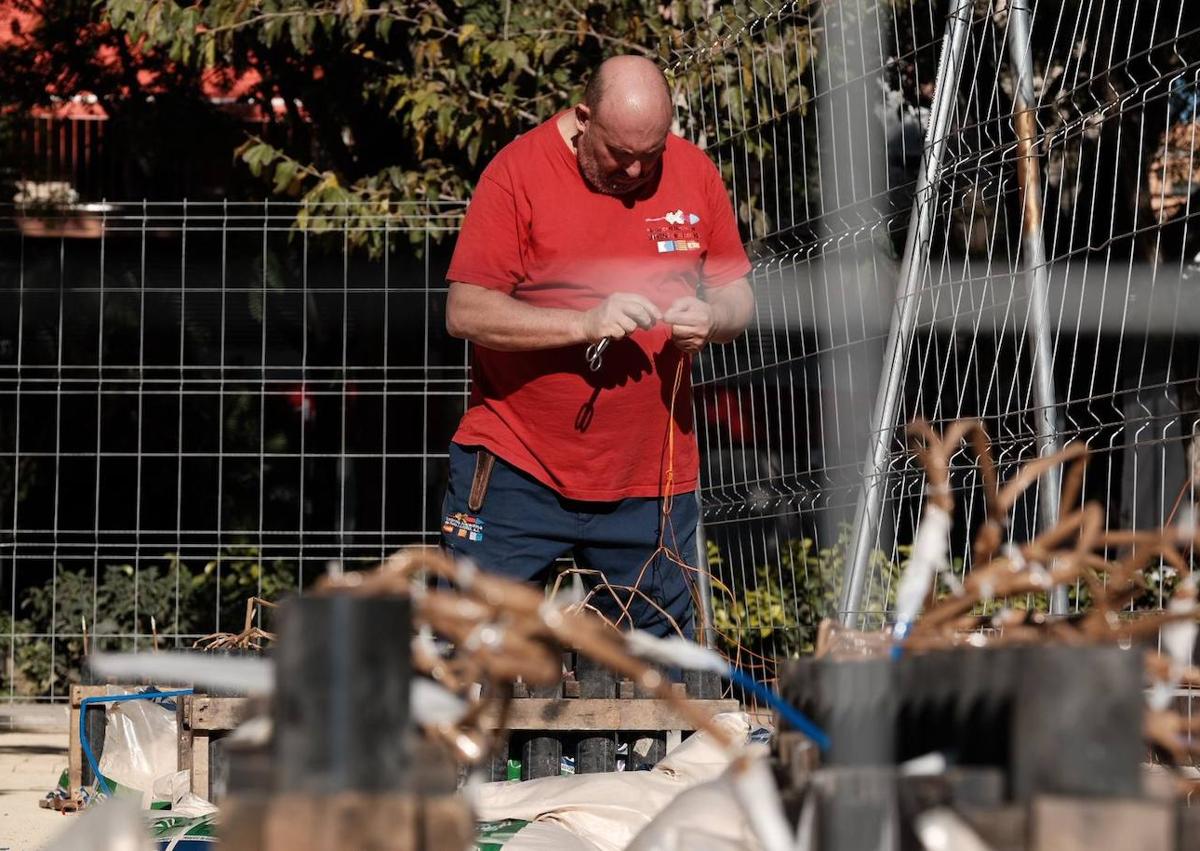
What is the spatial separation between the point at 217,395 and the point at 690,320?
3.90 meters

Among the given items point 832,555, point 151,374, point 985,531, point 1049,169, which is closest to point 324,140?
point 151,374

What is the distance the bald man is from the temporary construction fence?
51 cm

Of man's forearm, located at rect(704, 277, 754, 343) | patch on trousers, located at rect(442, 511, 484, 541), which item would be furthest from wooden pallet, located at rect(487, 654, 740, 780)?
man's forearm, located at rect(704, 277, 754, 343)

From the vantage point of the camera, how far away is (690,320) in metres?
3.58

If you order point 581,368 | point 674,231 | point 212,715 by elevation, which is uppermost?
point 674,231

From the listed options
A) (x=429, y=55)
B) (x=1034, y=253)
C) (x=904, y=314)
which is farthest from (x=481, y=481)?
(x=429, y=55)

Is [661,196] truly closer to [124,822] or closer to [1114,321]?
[1114,321]

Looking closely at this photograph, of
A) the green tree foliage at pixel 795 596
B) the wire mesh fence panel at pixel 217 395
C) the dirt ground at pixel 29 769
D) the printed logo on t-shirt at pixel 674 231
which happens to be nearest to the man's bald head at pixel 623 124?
the printed logo on t-shirt at pixel 674 231

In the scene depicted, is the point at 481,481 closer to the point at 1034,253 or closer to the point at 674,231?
the point at 674,231

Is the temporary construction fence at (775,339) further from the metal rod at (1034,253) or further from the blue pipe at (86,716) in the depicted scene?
the blue pipe at (86,716)

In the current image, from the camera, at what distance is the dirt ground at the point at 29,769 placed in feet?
12.9

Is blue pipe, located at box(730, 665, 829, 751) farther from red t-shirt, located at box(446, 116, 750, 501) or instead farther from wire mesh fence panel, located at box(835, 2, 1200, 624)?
red t-shirt, located at box(446, 116, 750, 501)

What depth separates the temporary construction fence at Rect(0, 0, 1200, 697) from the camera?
11.6 ft

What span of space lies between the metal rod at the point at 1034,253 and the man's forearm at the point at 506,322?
95 centimetres
